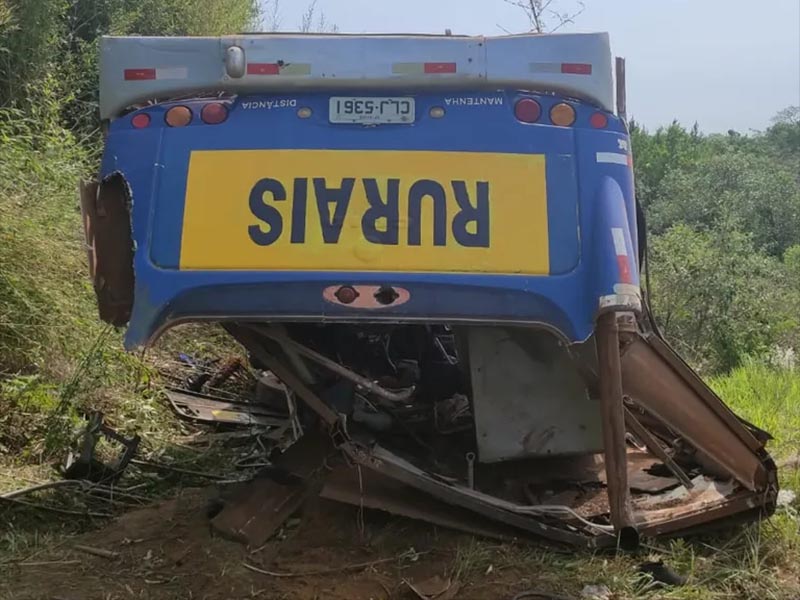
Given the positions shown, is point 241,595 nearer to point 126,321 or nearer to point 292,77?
point 126,321

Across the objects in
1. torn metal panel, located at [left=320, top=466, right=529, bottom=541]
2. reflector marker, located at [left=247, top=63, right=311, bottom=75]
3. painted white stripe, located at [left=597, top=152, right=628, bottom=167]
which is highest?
reflector marker, located at [left=247, top=63, right=311, bottom=75]

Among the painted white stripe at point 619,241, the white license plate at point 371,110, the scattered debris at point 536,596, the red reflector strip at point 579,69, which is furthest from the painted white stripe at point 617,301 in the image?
Result: the scattered debris at point 536,596

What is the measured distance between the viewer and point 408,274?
10.1 ft

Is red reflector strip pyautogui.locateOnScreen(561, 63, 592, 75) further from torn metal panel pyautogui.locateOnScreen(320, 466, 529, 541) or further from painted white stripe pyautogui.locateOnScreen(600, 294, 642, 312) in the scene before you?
torn metal panel pyautogui.locateOnScreen(320, 466, 529, 541)

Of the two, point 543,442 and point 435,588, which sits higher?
point 543,442

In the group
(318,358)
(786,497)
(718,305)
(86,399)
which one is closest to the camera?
(318,358)

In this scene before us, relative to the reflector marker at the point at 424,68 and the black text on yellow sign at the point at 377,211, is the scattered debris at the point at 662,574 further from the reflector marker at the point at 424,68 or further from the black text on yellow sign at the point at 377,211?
the reflector marker at the point at 424,68

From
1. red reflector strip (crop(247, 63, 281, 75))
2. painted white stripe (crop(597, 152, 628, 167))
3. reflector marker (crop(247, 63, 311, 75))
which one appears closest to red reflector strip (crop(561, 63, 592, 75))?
painted white stripe (crop(597, 152, 628, 167))

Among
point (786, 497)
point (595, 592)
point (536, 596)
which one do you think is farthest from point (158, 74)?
point (786, 497)

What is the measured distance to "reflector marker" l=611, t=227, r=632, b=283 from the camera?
3100mm

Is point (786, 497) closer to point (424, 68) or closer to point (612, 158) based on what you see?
point (612, 158)

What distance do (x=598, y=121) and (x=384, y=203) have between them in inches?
35.1

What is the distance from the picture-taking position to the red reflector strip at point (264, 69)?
10.6 feet

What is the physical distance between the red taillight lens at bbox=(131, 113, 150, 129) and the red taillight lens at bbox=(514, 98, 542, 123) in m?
1.42
